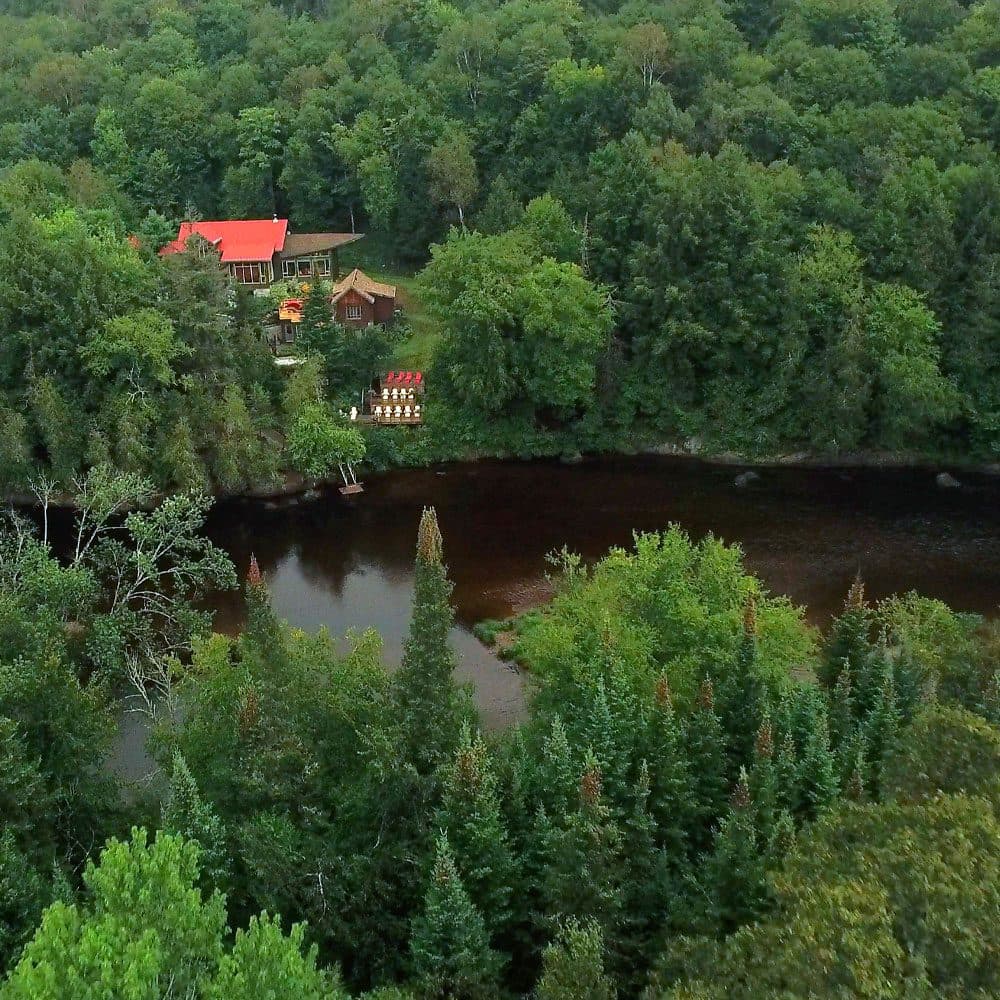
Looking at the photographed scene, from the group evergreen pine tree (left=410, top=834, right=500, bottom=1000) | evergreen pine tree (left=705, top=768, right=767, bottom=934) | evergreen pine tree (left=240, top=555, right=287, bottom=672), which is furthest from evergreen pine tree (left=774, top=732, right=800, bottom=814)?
evergreen pine tree (left=240, top=555, right=287, bottom=672)

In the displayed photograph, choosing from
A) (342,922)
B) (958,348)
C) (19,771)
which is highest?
(958,348)

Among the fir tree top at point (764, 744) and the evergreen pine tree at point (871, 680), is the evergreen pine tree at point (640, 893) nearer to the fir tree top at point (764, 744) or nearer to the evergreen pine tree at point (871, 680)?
the fir tree top at point (764, 744)

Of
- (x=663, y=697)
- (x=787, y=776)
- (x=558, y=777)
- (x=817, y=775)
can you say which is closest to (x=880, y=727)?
(x=817, y=775)

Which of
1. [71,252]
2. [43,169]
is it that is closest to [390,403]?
[71,252]

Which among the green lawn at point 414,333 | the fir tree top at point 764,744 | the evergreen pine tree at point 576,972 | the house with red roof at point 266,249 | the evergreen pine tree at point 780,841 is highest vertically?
the house with red roof at point 266,249

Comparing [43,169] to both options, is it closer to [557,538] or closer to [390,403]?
[390,403]

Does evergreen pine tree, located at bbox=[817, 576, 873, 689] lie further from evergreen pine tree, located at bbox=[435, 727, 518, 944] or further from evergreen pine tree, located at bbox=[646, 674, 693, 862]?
evergreen pine tree, located at bbox=[435, 727, 518, 944]

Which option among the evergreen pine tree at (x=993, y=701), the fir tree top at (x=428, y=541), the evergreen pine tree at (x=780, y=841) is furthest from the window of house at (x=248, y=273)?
the evergreen pine tree at (x=780, y=841)
